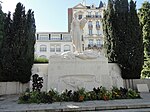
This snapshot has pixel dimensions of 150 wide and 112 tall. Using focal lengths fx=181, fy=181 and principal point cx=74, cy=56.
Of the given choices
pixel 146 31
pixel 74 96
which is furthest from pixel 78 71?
pixel 146 31

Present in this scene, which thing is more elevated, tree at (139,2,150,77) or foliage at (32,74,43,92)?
tree at (139,2,150,77)

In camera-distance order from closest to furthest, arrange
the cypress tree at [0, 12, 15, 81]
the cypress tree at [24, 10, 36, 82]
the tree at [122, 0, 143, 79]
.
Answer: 1. the cypress tree at [0, 12, 15, 81]
2. the cypress tree at [24, 10, 36, 82]
3. the tree at [122, 0, 143, 79]

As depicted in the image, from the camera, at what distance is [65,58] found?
1217 centimetres

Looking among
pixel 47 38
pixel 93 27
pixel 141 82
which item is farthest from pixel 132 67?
pixel 47 38

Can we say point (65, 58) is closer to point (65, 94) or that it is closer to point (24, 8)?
point (65, 94)

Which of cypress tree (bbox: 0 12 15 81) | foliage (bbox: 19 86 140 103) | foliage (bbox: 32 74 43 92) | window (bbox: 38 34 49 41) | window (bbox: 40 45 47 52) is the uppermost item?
window (bbox: 38 34 49 41)

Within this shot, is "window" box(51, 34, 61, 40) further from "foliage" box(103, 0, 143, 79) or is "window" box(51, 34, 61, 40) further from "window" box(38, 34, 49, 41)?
"foliage" box(103, 0, 143, 79)

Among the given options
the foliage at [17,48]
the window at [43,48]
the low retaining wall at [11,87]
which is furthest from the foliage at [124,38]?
the window at [43,48]

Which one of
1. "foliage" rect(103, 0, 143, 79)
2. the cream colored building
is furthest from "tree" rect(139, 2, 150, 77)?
the cream colored building

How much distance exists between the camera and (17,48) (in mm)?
12398

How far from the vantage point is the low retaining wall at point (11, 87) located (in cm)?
1205

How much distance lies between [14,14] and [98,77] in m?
7.67

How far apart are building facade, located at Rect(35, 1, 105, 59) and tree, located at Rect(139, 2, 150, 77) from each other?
20.9 metres

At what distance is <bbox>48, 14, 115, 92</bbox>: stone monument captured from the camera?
11.7 metres
